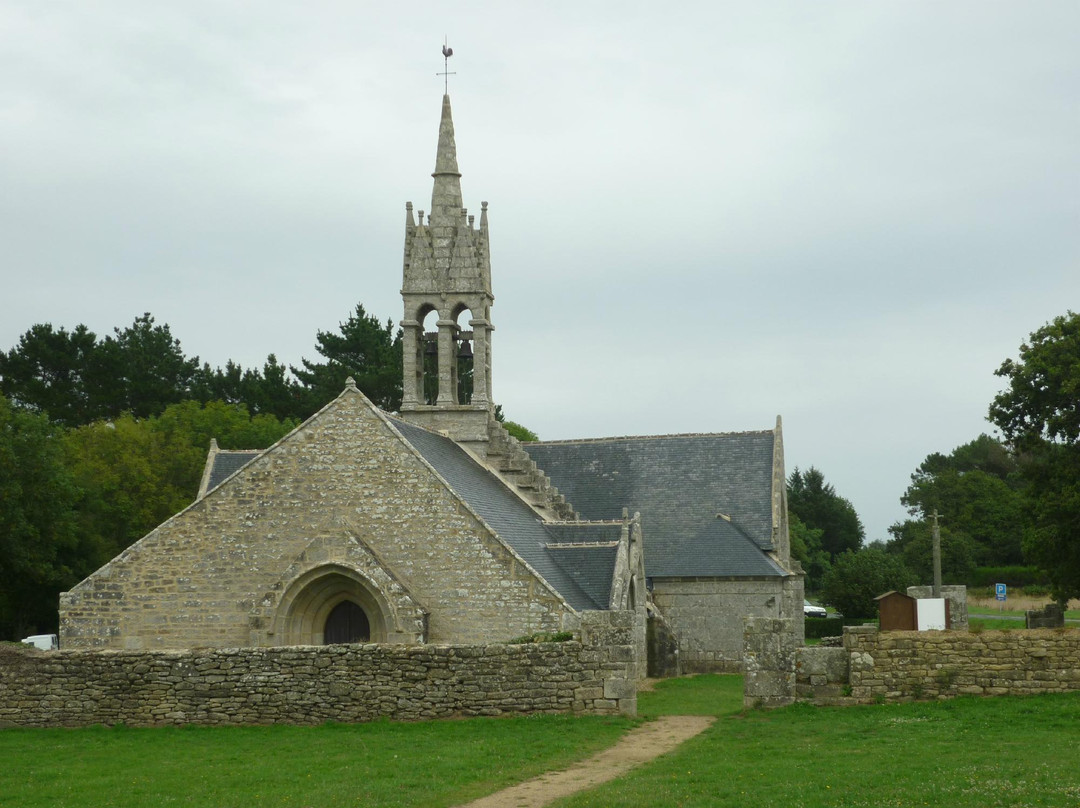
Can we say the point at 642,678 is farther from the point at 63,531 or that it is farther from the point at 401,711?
the point at 63,531

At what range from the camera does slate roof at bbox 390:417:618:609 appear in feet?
79.5

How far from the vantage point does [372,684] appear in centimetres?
1731

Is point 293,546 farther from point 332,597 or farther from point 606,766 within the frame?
point 606,766

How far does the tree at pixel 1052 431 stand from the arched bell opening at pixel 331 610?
16.4 m

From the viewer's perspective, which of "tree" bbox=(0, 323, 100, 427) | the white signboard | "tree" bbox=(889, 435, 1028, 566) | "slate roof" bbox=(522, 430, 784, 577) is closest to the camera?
the white signboard

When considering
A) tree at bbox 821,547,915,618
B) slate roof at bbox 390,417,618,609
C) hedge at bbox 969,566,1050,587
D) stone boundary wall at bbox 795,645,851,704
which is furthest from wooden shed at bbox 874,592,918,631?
hedge at bbox 969,566,1050,587

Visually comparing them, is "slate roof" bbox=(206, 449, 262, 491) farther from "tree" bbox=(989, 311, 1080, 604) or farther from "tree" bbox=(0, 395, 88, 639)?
"tree" bbox=(989, 311, 1080, 604)

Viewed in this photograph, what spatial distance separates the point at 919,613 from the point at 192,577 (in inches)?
519

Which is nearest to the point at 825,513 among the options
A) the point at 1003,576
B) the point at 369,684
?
the point at 1003,576

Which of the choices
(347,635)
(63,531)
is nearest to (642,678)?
(347,635)

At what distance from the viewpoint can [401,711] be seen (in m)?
17.2

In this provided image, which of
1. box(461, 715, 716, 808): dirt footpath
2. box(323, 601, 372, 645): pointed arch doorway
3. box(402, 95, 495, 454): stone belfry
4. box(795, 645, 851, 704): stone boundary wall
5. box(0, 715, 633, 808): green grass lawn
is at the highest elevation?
box(402, 95, 495, 454): stone belfry

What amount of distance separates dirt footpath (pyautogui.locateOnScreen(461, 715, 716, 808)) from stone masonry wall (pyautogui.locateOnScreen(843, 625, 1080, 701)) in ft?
8.13

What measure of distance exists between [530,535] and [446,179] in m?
11.3
